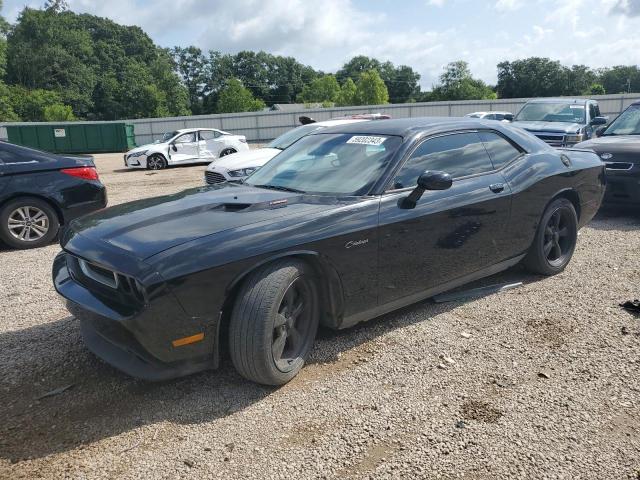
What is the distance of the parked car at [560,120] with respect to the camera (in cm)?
1079

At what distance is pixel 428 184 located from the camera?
11.6 ft

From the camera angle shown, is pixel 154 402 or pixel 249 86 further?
pixel 249 86

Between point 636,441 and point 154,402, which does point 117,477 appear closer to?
point 154,402

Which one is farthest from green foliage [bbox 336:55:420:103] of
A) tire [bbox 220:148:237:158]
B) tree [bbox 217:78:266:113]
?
tire [bbox 220:148:237:158]

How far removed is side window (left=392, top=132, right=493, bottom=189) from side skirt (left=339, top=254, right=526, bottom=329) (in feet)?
2.69

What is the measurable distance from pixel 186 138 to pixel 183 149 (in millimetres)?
415

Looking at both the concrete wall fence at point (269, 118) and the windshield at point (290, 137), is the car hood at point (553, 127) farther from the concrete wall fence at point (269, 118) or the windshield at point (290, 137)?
the concrete wall fence at point (269, 118)

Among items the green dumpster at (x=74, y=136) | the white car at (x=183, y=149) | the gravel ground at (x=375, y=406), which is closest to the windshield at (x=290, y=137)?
the gravel ground at (x=375, y=406)

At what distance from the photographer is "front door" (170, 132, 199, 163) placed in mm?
18094

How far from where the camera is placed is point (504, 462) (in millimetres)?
2479

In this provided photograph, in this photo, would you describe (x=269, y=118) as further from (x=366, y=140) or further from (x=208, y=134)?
(x=366, y=140)

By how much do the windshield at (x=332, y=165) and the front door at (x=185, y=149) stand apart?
14.5 meters

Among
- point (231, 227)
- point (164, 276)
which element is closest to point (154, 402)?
point (164, 276)

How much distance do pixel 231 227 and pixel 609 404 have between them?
2.37m
